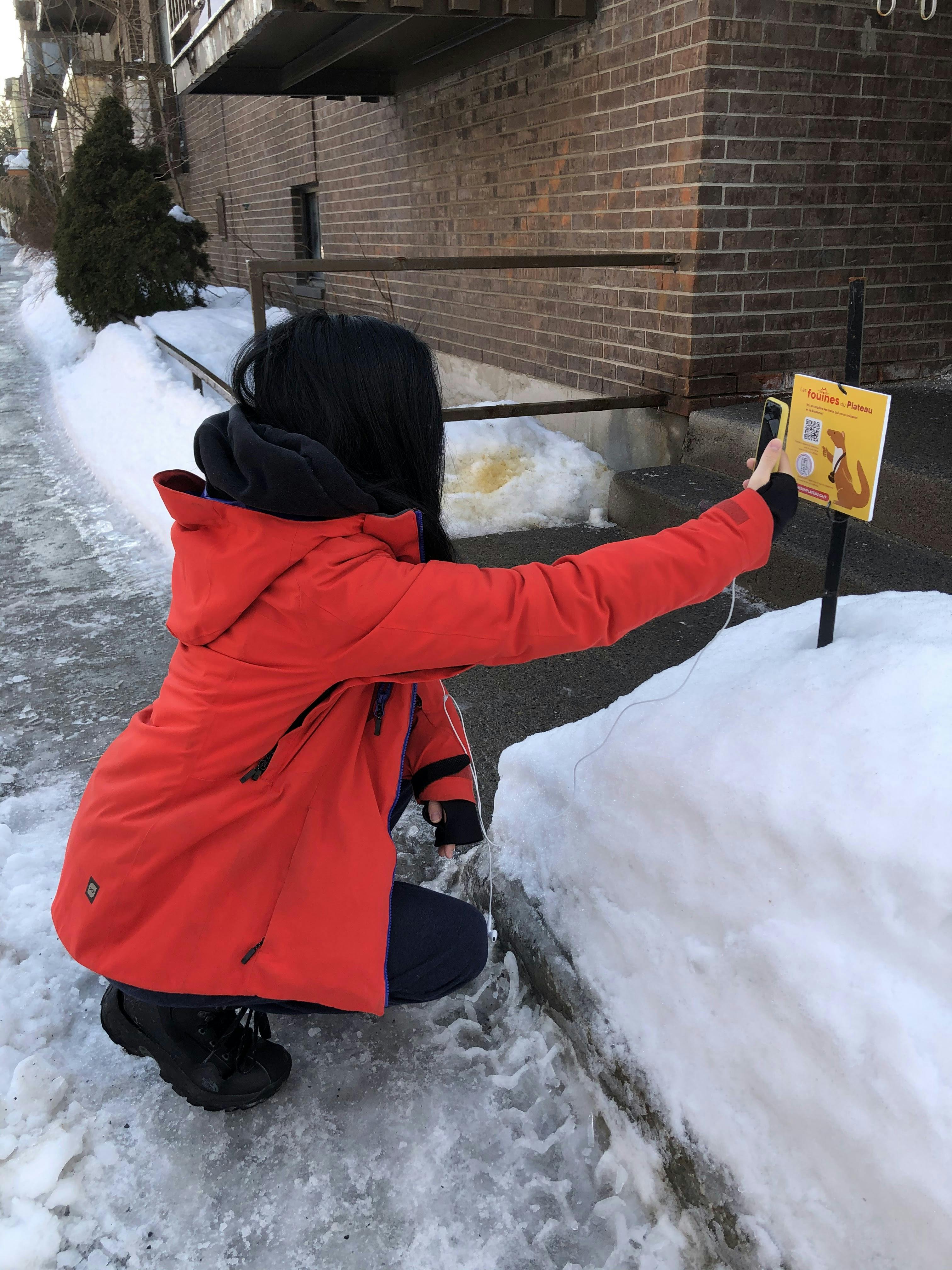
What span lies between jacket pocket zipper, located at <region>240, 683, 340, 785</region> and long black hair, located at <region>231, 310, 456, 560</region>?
0.33 metres

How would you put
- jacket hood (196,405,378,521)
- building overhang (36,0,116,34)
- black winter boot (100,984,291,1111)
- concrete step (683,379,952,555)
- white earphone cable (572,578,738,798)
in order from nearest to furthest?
1. jacket hood (196,405,378,521)
2. black winter boot (100,984,291,1111)
3. white earphone cable (572,578,738,798)
4. concrete step (683,379,952,555)
5. building overhang (36,0,116,34)

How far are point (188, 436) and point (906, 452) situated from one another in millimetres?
4328

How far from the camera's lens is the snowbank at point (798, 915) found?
132cm

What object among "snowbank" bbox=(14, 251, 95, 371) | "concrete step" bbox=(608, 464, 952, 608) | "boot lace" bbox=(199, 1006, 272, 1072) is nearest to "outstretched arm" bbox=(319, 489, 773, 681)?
"boot lace" bbox=(199, 1006, 272, 1072)

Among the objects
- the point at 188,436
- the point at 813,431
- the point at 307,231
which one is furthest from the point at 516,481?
the point at 307,231

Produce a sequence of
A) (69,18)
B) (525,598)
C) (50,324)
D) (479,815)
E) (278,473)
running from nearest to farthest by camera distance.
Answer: (278,473) < (525,598) < (479,815) < (50,324) < (69,18)

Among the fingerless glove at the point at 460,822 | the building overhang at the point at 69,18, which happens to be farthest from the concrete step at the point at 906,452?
the building overhang at the point at 69,18

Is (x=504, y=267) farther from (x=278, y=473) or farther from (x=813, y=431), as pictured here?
(x=278, y=473)

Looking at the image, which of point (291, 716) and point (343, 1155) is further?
point (343, 1155)

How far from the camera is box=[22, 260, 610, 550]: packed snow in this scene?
194 inches

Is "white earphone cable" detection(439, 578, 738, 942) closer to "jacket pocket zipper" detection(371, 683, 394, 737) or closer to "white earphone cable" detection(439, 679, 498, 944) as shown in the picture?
"white earphone cable" detection(439, 679, 498, 944)

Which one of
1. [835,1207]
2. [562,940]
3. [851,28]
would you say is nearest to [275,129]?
[851,28]

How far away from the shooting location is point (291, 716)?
170 centimetres

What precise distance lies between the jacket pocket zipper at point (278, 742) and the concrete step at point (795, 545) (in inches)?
80.2
